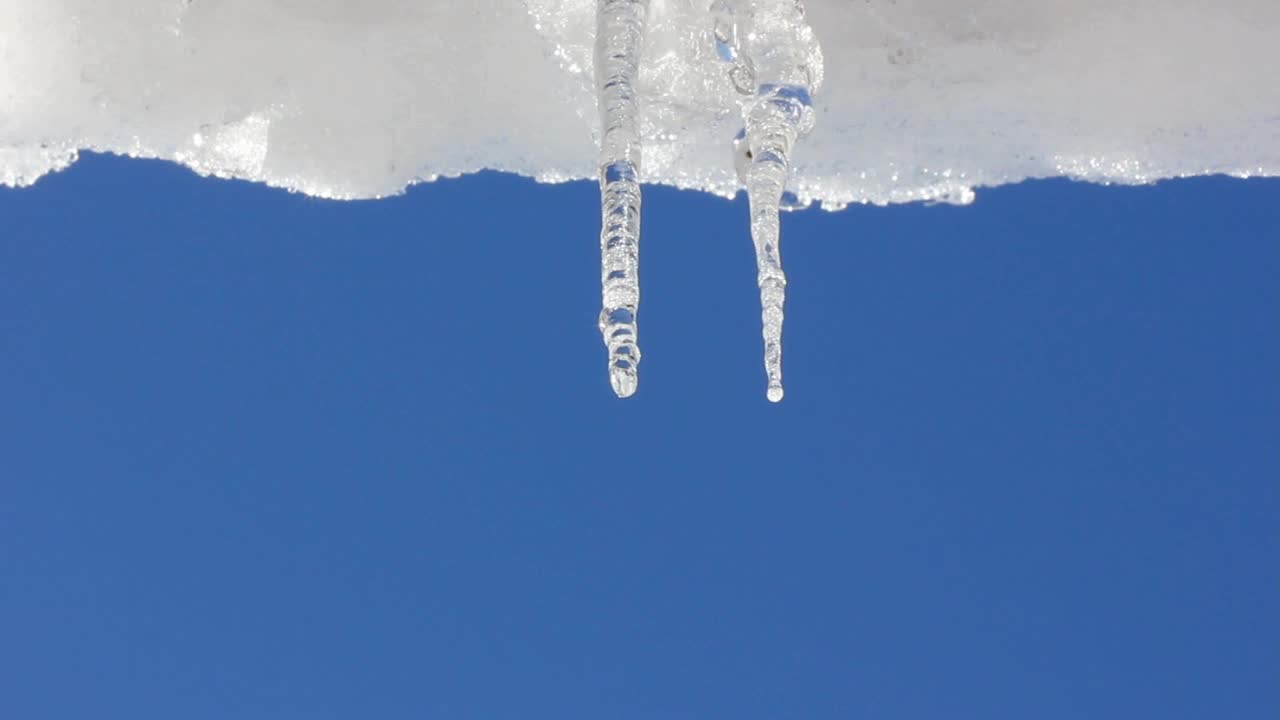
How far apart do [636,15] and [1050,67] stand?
1.11 metres

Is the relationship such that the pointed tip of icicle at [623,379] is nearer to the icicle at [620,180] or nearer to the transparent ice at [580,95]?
the icicle at [620,180]

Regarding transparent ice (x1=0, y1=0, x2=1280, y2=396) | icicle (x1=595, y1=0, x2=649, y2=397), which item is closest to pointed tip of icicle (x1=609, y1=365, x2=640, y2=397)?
icicle (x1=595, y1=0, x2=649, y2=397)

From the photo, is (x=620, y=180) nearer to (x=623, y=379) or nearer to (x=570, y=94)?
(x=623, y=379)

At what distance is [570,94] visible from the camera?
101 inches

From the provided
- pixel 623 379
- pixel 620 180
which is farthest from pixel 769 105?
pixel 623 379

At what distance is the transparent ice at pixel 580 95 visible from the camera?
2.49m

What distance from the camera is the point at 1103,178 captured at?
2723 mm

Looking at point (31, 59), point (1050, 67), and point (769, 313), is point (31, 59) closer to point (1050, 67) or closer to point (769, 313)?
point (769, 313)

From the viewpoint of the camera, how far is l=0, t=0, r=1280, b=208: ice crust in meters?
2.49

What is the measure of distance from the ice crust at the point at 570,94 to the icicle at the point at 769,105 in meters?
0.31

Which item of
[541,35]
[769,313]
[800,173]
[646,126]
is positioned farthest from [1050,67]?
[769,313]

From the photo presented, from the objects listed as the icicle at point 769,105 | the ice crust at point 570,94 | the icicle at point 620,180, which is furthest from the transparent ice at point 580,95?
the icicle at point 620,180

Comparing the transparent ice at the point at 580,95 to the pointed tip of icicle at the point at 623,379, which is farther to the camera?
the transparent ice at the point at 580,95

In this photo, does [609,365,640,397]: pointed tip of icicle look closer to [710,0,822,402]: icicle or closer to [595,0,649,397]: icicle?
[595,0,649,397]: icicle
